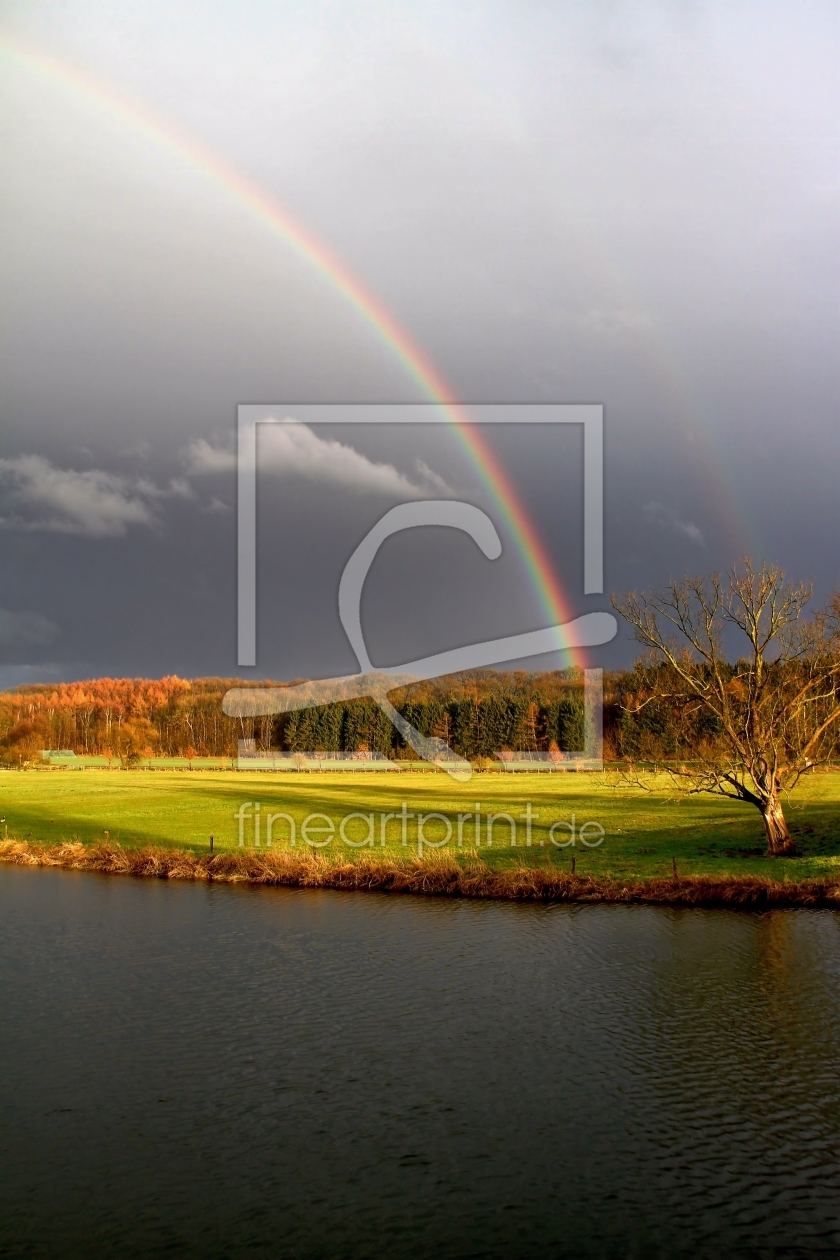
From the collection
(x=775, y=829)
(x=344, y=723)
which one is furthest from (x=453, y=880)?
(x=344, y=723)

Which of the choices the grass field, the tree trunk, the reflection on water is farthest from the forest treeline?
the reflection on water

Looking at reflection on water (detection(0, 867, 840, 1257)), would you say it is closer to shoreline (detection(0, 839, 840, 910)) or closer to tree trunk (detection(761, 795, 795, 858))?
shoreline (detection(0, 839, 840, 910))

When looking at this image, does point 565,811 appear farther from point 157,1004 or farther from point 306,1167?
point 306,1167

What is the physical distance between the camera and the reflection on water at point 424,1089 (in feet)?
44.8

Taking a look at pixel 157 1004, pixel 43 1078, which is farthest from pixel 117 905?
pixel 43 1078

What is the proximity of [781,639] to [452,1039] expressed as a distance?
88.0 feet

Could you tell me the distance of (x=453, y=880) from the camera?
38.2 metres

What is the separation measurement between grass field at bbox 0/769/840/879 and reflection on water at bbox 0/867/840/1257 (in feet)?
30.9

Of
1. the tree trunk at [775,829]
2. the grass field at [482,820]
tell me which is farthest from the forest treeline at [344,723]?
the tree trunk at [775,829]

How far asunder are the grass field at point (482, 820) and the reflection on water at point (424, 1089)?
30.9 feet

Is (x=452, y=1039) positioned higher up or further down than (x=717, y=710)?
further down

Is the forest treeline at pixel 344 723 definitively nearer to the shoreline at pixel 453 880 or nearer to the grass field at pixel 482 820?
the grass field at pixel 482 820

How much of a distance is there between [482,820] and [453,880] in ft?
61.9

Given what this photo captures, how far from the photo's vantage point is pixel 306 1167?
15.4 m
